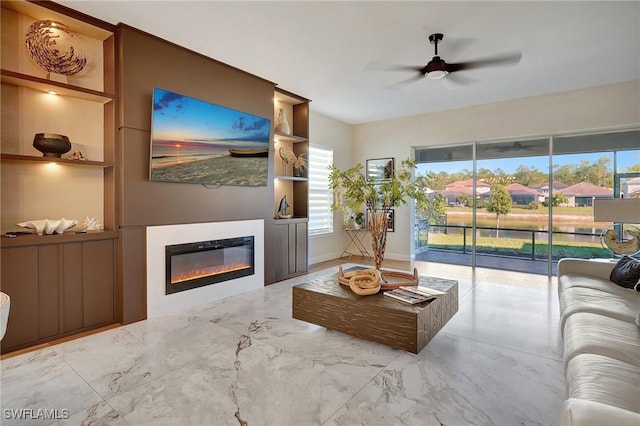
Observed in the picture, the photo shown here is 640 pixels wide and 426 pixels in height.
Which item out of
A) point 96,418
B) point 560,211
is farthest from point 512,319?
point 96,418

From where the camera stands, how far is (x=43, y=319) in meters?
2.74

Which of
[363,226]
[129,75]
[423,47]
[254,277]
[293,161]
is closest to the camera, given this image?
[129,75]

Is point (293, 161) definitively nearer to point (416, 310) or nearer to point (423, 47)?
point (423, 47)

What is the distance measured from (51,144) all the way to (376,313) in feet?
9.91

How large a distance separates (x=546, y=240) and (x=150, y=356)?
576 centimetres

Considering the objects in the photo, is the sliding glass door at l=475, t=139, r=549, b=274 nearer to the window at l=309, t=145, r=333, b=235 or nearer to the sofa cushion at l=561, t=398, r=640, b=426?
the window at l=309, t=145, r=333, b=235

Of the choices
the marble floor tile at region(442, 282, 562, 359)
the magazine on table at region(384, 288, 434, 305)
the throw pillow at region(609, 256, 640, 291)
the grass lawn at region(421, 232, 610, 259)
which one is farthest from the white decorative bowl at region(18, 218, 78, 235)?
the grass lawn at region(421, 232, 610, 259)

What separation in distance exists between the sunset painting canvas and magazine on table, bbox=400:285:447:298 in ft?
8.06

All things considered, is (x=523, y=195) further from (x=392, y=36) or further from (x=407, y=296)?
(x=407, y=296)

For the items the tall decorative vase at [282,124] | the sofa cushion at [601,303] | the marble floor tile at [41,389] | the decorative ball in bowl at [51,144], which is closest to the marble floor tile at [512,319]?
the sofa cushion at [601,303]

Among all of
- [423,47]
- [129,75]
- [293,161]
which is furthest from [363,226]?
[129,75]

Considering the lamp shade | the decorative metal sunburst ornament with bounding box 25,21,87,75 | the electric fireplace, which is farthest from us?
the electric fireplace

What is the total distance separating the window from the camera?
616cm

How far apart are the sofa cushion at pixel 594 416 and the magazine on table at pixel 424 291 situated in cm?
159
